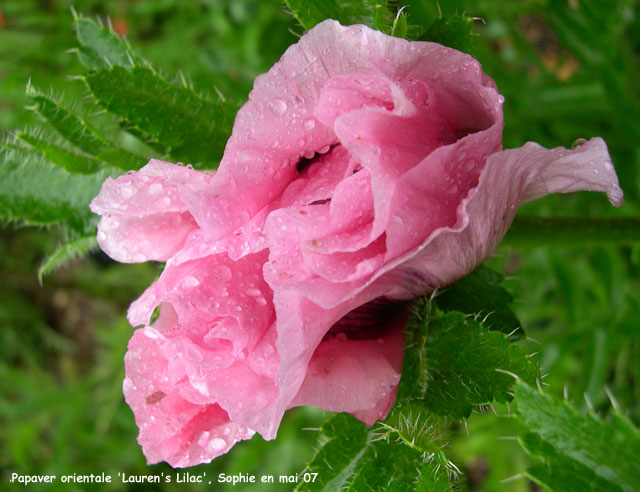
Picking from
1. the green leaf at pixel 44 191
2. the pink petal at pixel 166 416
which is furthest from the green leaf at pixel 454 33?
the green leaf at pixel 44 191

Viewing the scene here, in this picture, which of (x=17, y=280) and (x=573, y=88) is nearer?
(x=573, y=88)

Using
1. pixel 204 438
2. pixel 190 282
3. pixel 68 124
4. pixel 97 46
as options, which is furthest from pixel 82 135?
pixel 204 438

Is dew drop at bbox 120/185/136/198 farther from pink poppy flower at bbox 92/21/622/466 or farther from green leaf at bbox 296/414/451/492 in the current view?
green leaf at bbox 296/414/451/492

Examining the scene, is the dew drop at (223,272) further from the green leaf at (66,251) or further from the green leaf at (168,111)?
the green leaf at (66,251)

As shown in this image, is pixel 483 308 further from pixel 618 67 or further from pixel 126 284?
pixel 126 284

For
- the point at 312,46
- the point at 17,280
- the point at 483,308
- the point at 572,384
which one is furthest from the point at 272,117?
the point at 17,280
